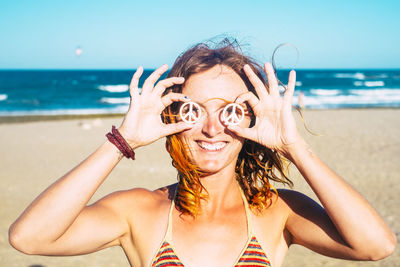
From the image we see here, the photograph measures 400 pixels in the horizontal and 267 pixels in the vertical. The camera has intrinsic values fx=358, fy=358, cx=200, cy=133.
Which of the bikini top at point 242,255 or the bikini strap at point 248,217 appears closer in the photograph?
the bikini top at point 242,255

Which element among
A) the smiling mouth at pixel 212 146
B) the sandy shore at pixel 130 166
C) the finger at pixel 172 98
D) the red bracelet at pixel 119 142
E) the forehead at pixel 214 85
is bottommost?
the sandy shore at pixel 130 166

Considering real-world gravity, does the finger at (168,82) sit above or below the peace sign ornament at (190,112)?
above

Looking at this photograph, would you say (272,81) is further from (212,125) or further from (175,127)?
(175,127)

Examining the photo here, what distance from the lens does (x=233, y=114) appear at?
2.38 meters

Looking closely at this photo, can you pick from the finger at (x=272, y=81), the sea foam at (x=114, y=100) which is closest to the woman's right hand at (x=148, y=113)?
the finger at (x=272, y=81)

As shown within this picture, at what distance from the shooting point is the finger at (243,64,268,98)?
2379 mm

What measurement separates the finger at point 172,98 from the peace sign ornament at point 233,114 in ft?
0.90

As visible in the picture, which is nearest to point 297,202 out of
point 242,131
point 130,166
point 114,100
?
point 242,131

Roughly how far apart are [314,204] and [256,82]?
923mm

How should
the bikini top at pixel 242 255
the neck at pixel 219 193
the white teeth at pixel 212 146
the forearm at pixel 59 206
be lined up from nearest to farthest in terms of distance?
the forearm at pixel 59 206 < the bikini top at pixel 242 255 < the white teeth at pixel 212 146 < the neck at pixel 219 193

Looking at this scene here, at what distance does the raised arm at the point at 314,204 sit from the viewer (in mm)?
2084

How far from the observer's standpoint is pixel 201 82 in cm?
248

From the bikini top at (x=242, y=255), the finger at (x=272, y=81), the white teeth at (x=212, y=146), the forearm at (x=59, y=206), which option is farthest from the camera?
the white teeth at (x=212, y=146)

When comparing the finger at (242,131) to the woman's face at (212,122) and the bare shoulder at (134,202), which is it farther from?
the bare shoulder at (134,202)
